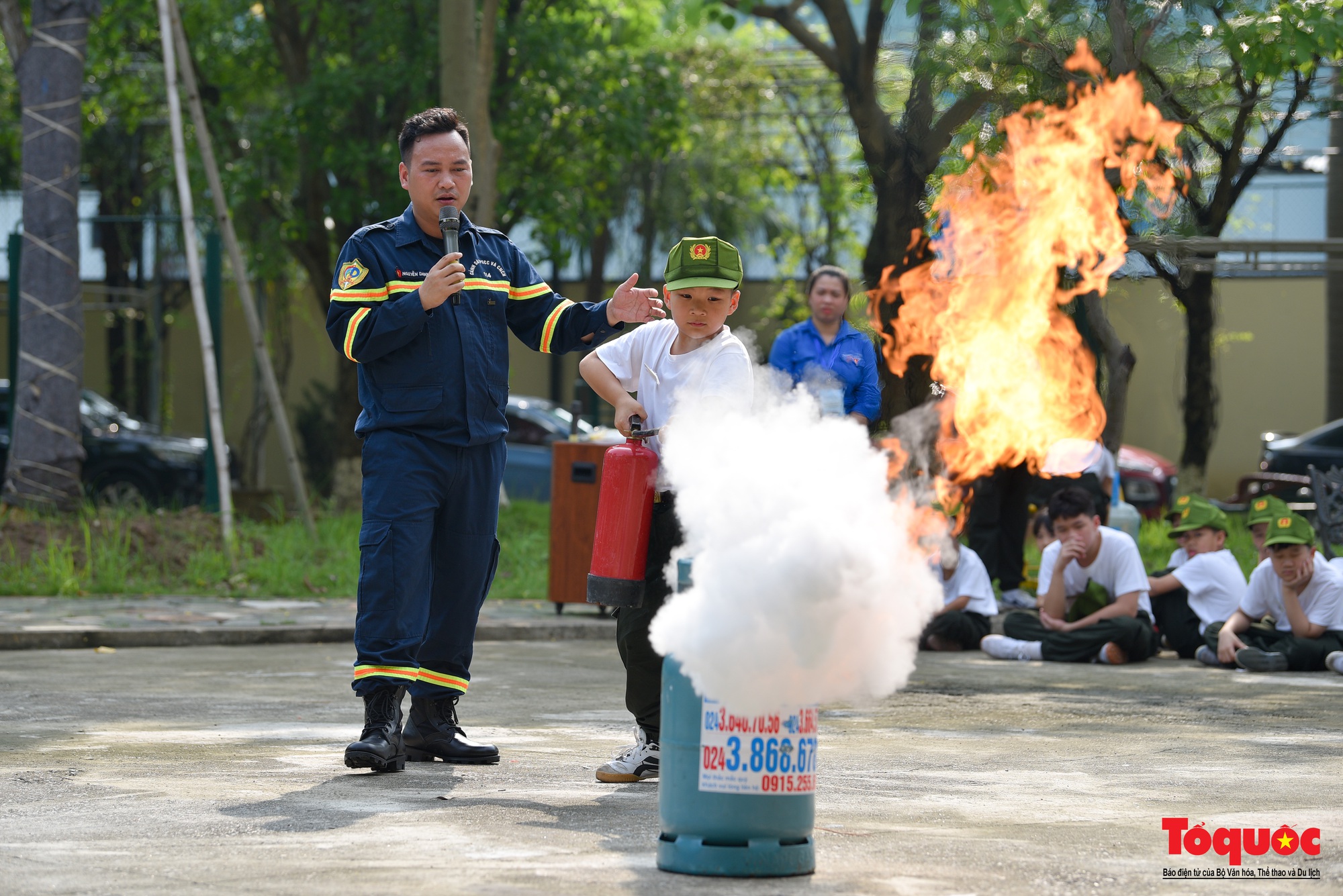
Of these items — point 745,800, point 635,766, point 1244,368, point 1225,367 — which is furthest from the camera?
point 1225,367

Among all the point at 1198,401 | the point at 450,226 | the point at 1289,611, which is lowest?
the point at 1289,611

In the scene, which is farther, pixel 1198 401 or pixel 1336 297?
pixel 1336 297

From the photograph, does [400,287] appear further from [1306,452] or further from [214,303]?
[1306,452]

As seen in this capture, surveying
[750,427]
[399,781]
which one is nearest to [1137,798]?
[750,427]

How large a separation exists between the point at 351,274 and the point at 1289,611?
5818 mm

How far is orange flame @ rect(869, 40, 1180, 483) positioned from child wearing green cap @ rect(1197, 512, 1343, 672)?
2554 millimetres

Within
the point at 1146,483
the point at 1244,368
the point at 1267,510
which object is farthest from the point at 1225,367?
the point at 1267,510

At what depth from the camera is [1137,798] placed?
4902mm

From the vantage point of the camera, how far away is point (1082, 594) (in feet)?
31.2

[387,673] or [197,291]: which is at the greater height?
[197,291]

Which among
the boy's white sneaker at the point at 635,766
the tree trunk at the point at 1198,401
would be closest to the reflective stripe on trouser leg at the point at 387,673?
the boy's white sneaker at the point at 635,766

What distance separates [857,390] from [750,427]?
398 centimetres

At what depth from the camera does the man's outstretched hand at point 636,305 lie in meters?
5.36

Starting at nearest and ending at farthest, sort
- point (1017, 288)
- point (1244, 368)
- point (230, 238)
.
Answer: point (1017, 288) → point (230, 238) → point (1244, 368)
